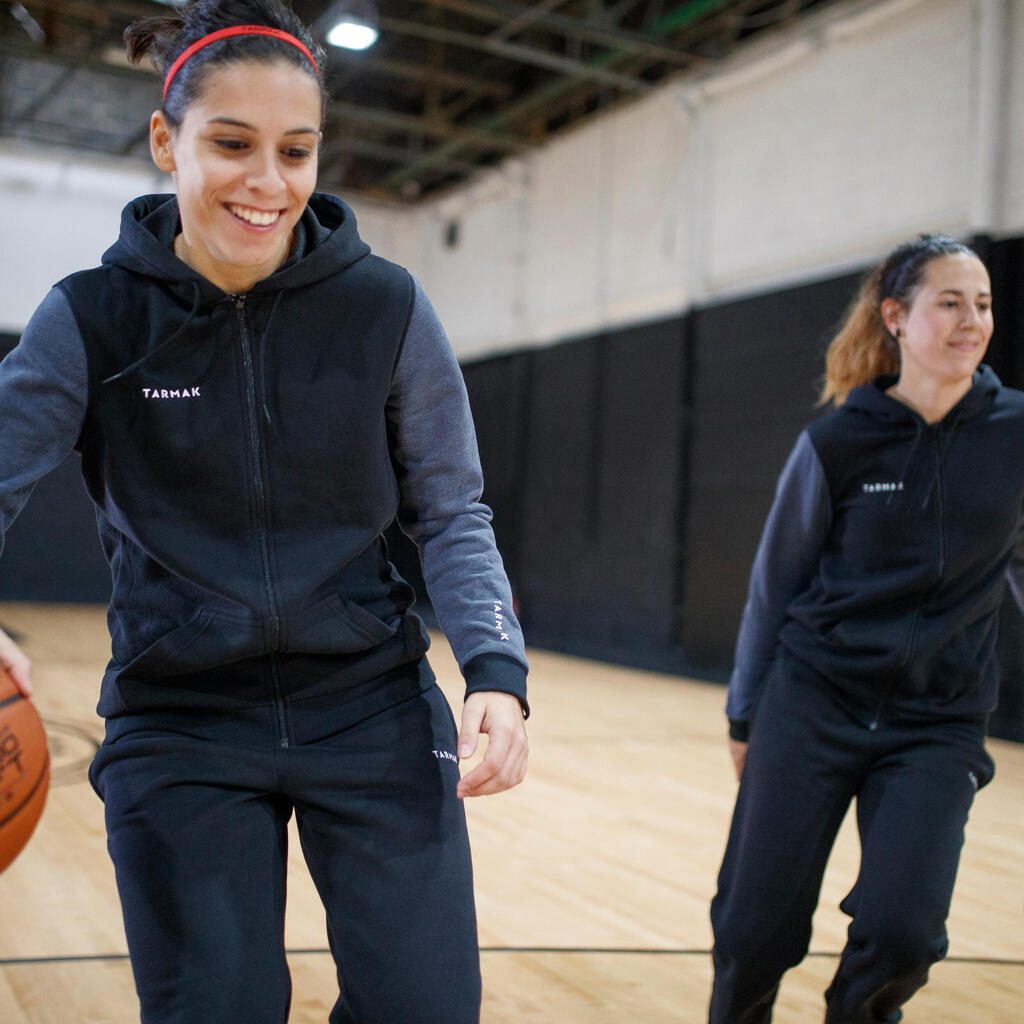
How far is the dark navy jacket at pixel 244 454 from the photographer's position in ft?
4.34

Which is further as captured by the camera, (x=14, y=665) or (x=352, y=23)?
(x=352, y=23)

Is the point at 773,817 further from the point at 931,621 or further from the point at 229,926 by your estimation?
the point at 229,926

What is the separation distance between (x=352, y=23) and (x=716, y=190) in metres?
3.07

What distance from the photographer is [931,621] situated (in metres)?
2.21

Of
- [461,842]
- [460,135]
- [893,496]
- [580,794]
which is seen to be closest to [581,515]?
[460,135]

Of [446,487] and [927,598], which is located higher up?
[446,487]

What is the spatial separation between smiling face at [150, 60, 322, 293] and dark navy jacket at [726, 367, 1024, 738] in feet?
4.40

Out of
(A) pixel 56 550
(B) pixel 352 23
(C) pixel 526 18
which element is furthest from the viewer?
(A) pixel 56 550

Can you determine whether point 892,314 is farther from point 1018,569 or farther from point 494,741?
point 494,741

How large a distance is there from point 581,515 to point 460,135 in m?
3.86

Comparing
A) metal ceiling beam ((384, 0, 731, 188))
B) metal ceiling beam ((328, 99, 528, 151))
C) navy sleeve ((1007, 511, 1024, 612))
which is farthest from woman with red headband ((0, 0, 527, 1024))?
metal ceiling beam ((328, 99, 528, 151))

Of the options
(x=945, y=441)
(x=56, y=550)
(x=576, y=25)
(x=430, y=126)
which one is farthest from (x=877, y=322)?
(x=56, y=550)

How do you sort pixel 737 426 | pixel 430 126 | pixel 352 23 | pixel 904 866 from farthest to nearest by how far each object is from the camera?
pixel 430 126 < pixel 737 426 < pixel 352 23 < pixel 904 866

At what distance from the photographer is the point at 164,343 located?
136 cm
